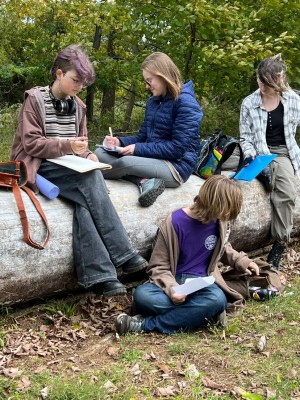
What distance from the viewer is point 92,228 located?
4328 mm

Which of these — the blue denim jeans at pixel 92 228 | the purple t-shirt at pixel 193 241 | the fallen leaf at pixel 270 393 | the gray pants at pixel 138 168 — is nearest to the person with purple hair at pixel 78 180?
the blue denim jeans at pixel 92 228

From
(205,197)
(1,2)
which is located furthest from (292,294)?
(1,2)

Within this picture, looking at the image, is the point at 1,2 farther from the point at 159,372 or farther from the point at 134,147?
the point at 159,372

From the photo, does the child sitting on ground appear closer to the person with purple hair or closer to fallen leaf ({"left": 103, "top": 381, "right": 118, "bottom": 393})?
the person with purple hair

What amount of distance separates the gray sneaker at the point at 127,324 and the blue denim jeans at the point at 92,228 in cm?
33

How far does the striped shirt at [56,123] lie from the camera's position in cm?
454

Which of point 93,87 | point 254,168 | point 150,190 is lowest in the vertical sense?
point 93,87

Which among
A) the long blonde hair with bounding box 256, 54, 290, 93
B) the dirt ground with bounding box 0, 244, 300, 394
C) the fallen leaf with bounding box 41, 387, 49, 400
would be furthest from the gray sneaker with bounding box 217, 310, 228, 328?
the long blonde hair with bounding box 256, 54, 290, 93

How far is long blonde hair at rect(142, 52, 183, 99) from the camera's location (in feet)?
16.3

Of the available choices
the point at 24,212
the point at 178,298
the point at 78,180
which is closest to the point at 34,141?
the point at 78,180

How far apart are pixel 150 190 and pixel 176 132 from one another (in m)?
0.61

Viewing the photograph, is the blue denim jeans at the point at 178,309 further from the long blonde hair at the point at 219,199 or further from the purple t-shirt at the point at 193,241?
the long blonde hair at the point at 219,199

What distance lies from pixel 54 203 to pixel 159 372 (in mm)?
1610

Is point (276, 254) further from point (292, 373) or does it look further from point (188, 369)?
point (188, 369)
